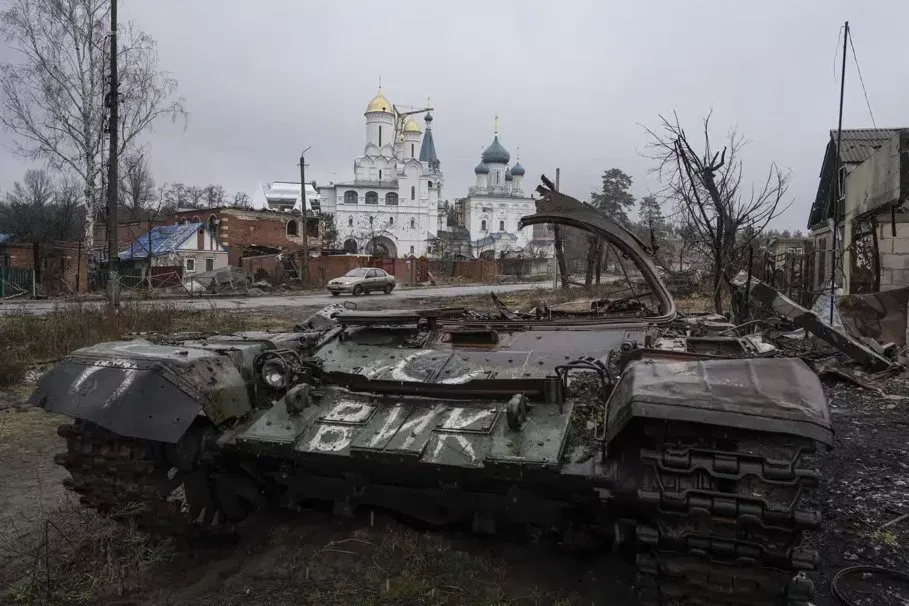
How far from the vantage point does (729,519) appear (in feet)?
8.84

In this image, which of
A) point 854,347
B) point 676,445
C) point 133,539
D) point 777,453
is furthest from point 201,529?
point 854,347

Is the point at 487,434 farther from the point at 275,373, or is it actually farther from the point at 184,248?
the point at 184,248

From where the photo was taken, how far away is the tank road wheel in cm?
377

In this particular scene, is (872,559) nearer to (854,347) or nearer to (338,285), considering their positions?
(854,347)

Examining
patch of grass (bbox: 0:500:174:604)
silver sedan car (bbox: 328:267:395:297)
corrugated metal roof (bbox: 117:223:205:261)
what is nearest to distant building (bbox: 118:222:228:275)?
corrugated metal roof (bbox: 117:223:205:261)

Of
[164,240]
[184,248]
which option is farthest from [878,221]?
[164,240]

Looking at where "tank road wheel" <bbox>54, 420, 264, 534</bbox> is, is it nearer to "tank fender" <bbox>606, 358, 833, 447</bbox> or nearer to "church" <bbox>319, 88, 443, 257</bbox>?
"tank fender" <bbox>606, 358, 833, 447</bbox>

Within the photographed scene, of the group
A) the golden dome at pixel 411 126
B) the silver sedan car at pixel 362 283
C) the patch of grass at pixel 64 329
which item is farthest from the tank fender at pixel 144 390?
the golden dome at pixel 411 126

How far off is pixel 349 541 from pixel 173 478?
108 centimetres

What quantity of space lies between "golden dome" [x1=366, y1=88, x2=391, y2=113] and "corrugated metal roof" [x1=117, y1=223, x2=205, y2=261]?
34.2m

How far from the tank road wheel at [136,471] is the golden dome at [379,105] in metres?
64.8

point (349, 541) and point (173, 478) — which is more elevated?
point (173, 478)

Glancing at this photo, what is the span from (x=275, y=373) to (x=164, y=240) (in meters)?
32.9

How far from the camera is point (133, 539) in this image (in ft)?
13.0
